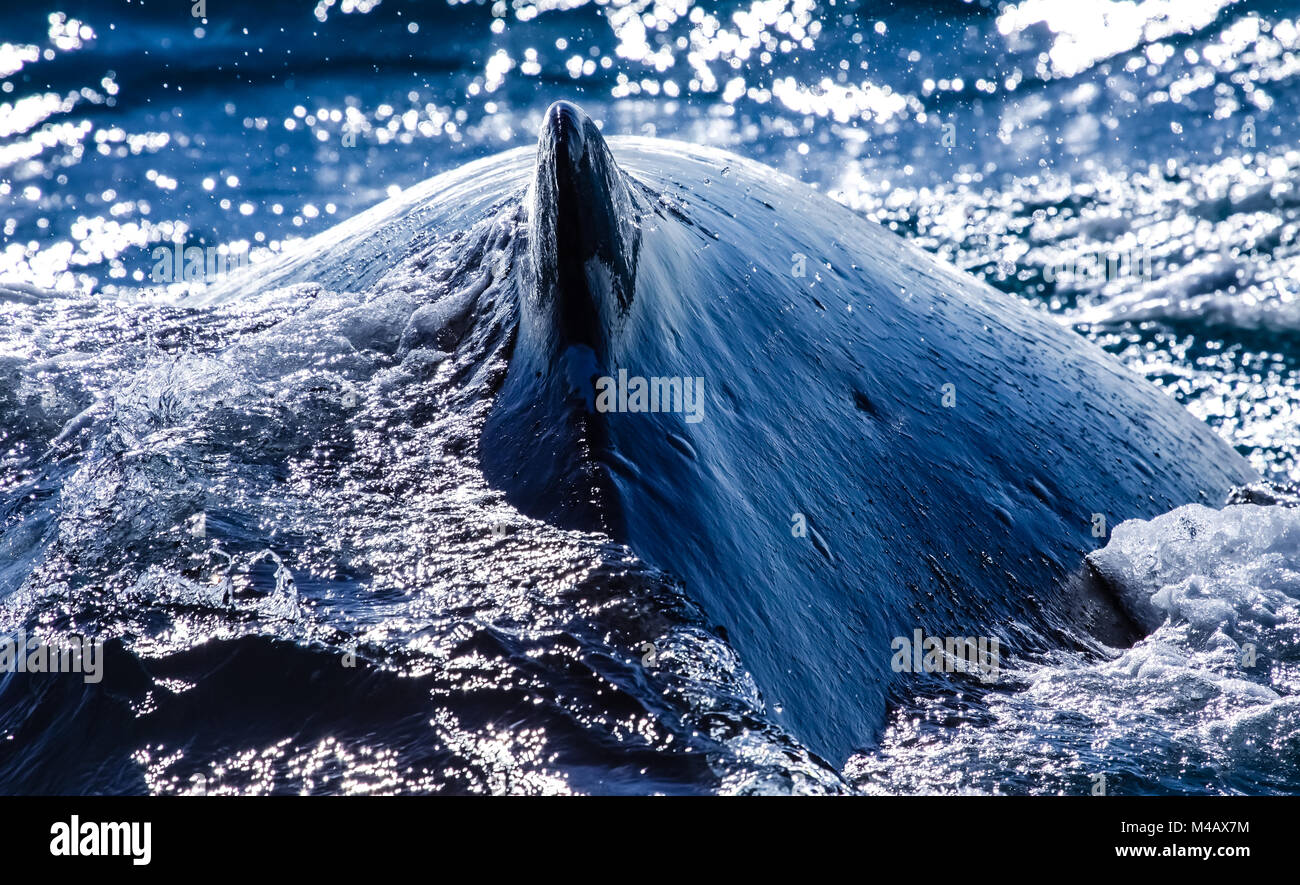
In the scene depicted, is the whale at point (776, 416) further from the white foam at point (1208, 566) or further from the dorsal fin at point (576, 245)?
the white foam at point (1208, 566)

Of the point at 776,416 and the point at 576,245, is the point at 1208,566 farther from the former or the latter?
the point at 576,245

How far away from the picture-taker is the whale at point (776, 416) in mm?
3268

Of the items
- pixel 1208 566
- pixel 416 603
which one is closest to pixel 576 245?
pixel 416 603

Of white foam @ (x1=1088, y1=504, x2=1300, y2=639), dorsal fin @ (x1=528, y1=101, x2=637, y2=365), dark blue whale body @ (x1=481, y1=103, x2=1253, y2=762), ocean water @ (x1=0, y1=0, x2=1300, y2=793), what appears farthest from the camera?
white foam @ (x1=1088, y1=504, x2=1300, y2=639)

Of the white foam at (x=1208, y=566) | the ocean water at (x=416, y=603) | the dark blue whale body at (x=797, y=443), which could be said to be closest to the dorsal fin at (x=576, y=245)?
the dark blue whale body at (x=797, y=443)

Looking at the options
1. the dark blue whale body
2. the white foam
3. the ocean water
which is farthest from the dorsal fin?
the white foam

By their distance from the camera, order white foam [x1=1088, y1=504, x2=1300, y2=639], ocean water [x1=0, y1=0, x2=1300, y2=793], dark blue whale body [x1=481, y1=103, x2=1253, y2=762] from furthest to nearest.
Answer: white foam [x1=1088, y1=504, x2=1300, y2=639] < dark blue whale body [x1=481, y1=103, x2=1253, y2=762] < ocean water [x1=0, y1=0, x2=1300, y2=793]

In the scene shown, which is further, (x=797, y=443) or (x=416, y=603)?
(x=797, y=443)

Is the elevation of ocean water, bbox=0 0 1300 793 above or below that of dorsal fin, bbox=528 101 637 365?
below

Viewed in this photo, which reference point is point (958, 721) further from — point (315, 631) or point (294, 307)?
point (294, 307)

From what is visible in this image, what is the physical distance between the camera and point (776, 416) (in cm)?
396

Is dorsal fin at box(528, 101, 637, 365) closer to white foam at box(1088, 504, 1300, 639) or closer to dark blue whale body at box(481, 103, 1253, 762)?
dark blue whale body at box(481, 103, 1253, 762)

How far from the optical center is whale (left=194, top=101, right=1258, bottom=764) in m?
3.27

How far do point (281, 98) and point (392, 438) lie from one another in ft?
41.0
